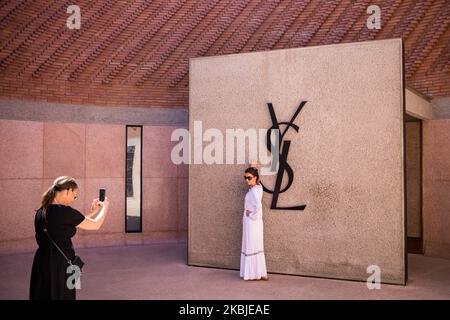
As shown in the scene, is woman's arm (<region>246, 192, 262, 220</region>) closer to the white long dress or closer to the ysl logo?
the white long dress

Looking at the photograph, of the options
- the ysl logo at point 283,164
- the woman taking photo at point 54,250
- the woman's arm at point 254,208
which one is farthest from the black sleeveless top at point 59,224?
the ysl logo at point 283,164

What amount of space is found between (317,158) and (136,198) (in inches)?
223

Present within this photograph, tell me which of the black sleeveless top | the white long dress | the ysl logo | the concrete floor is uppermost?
the ysl logo

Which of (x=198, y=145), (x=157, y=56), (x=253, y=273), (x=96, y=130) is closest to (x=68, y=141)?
(x=96, y=130)

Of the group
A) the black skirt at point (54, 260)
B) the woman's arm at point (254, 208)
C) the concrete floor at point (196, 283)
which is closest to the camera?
the black skirt at point (54, 260)

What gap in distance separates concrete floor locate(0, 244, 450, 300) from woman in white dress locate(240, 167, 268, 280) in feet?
0.57

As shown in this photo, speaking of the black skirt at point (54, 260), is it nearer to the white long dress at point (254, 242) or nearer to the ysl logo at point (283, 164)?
the white long dress at point (254, 242)

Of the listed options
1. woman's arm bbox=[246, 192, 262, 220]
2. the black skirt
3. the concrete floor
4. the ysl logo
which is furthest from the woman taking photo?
the ysl logo

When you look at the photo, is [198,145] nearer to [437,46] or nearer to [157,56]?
[157,56]

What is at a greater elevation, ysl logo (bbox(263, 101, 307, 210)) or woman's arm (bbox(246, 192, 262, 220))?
ysl logo (bbox(263, 101, 307, 210))

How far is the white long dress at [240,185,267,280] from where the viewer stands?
7.20 metres

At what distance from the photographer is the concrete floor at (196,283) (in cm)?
636

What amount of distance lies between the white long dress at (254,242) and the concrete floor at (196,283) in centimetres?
18

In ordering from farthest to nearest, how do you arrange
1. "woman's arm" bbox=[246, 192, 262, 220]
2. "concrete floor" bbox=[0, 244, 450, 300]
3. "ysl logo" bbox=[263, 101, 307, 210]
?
"ysl logo" bbox=[263, 101, 307, 210] < "woman's arm" bbox=[246, 192, 262, 220] < "concrete floor" bbox=[0, 244, 450, 300]
